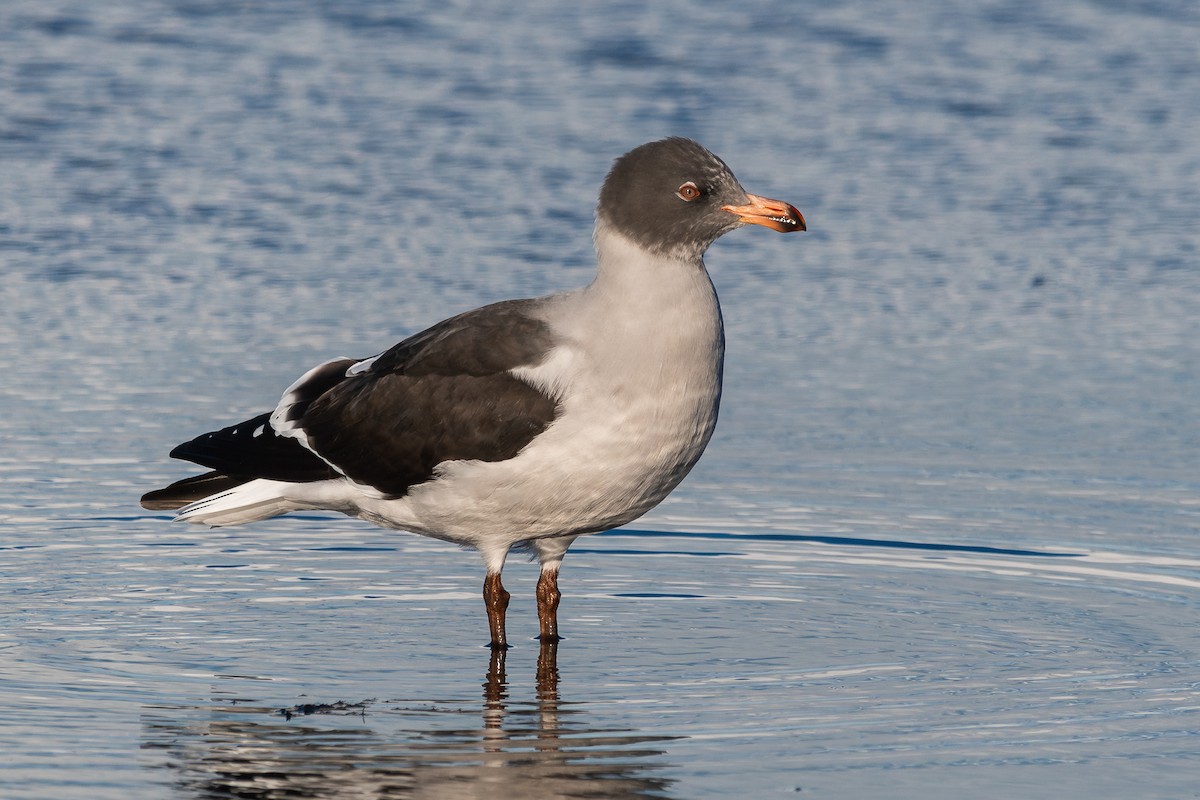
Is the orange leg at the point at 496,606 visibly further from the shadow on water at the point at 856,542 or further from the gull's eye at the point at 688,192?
the gull's eye at the point at 688,192

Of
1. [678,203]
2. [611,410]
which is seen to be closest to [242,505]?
[611,410]

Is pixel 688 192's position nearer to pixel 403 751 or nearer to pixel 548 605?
pixel 548 605

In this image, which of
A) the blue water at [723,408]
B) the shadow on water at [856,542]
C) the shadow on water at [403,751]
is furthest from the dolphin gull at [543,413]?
the shadow on water at [856,542]

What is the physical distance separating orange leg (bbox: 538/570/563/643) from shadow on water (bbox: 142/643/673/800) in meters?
0.84

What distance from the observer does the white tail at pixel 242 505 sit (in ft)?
26.4

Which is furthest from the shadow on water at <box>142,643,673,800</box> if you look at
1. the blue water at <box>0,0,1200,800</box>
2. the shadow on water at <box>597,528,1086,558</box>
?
the shadow on water at <box>597,528,1086,558</box>

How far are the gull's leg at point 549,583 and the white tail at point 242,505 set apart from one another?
944mm

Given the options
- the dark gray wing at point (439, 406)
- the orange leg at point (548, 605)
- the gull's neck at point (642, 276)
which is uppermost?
the gull's neck at point (642, 276)

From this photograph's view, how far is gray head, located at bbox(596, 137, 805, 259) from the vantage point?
299 inches

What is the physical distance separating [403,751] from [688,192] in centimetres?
238

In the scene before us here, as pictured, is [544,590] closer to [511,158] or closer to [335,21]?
[511,158]

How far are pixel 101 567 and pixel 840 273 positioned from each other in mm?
5610

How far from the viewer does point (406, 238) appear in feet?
42.8

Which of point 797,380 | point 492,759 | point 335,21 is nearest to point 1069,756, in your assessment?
point 492,759
